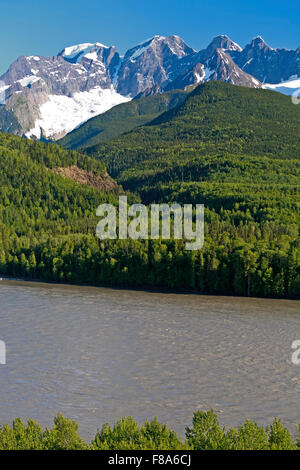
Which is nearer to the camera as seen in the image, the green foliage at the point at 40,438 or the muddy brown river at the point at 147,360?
the green foliage at the point at 40,438

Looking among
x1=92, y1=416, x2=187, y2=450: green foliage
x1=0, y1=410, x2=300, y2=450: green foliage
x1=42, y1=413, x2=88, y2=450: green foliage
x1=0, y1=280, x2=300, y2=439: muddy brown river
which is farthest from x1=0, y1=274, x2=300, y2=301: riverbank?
x1=42, y1=413, x2=88, y2=450: green foliage

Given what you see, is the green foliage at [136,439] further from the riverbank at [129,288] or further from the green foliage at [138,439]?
the riverbank at [129,288]

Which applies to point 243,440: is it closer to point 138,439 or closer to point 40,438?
point 138,439

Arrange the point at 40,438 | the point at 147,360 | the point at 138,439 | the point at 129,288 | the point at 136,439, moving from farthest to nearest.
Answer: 1. the point at 129,288
2. the point at 147,360
3. the point at 40,438
4. the point at 136,439
5. the point at 138,439

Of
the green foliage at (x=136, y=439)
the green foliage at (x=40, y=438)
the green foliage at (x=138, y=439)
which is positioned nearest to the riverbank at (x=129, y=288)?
the green foliage at (x=138, y=439)

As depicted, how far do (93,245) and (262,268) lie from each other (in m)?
41.5

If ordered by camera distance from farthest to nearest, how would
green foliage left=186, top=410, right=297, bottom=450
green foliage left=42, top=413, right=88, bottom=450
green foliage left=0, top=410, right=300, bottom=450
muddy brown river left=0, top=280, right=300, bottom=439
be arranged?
muddy brown river left=0, top=280, right=300, bottom=439, green foliage left=42, top=413, right=88, bottom=450, green foliage left=186, top=410, right=297, bottom=450, green foliage left=0, top=410, right=300, bottom=450

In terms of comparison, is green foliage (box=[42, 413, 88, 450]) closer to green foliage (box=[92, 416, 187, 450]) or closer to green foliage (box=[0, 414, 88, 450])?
green foliage (box=[0, 414, 88, 450])

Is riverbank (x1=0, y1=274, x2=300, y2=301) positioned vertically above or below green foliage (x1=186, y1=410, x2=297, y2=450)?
above

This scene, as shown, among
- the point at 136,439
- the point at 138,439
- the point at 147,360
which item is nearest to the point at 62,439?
the point at 136,439

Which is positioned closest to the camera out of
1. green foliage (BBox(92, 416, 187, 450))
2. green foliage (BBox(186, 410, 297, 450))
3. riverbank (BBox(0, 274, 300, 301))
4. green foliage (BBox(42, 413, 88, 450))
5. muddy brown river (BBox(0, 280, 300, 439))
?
green foliage (BBox(92, 416, 187, 450))

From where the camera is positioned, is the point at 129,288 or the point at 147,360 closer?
the point at 147,360

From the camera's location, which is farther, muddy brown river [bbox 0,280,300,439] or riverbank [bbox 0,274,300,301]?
riverbank [bbox 0,274,300,301]

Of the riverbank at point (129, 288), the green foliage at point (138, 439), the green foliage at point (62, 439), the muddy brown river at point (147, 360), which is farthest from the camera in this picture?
the riverbank at point (129, 288)
